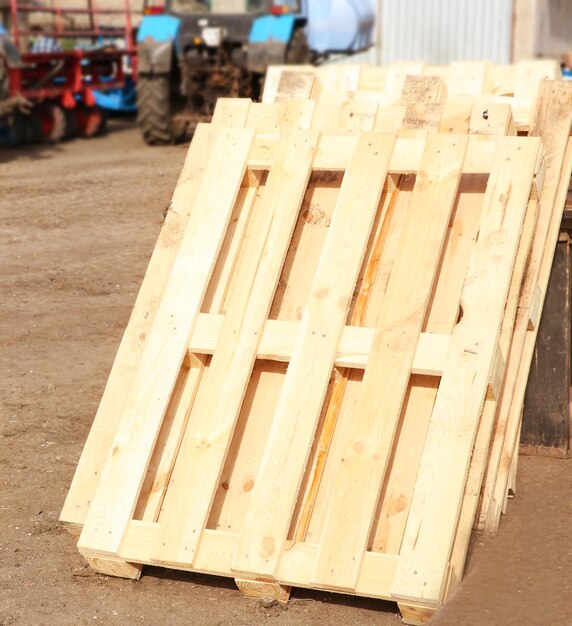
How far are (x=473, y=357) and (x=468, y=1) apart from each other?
1401 centimetres

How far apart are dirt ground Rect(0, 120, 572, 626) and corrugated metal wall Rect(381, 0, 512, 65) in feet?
27.9

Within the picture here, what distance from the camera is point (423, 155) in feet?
12.8

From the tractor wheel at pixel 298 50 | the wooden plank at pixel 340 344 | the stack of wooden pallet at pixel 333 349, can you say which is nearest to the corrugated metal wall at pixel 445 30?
the tractor wheel at pixel 298 50

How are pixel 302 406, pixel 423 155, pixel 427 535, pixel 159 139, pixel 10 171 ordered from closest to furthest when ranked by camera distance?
1. pixel 427 535
2. pixel 302 406
3. pixel 423 155
4. pixel 10 171
5. pixel 159 139

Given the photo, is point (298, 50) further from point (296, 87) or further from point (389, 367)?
point (389, 367)

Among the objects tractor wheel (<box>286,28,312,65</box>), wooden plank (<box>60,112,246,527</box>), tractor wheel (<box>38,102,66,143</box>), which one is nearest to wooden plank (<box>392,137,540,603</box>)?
wooden plank (<box>60,112,246,527</box>)

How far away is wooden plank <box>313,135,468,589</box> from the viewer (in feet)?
10.9

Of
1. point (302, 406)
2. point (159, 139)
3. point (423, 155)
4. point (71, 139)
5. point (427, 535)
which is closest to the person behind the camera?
point (427, 535)

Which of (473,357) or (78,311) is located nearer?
(473,357)

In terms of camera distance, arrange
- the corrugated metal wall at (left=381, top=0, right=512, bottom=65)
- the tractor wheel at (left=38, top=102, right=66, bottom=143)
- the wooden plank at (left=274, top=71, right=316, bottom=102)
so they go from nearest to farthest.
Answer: the wooden plank at (left=274, top=71, right=316, bottom=102)
the tractor wheel at (left=38, top=102, right=66, bottom=143)
the corrugated metal wall at (left=381, top=0, right=512, bottom=65)

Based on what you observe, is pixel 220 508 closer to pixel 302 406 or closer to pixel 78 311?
pixel 302 406

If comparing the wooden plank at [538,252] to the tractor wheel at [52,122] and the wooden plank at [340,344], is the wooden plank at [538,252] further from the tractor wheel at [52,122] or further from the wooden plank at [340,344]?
the tractor wheel at [52,122]

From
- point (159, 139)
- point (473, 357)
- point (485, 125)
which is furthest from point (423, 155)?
point (159, 139)

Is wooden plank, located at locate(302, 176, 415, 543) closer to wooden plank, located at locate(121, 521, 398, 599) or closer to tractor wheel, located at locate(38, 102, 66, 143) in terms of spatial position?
wooden plank, located at locate(121, 521, 398, 599)
